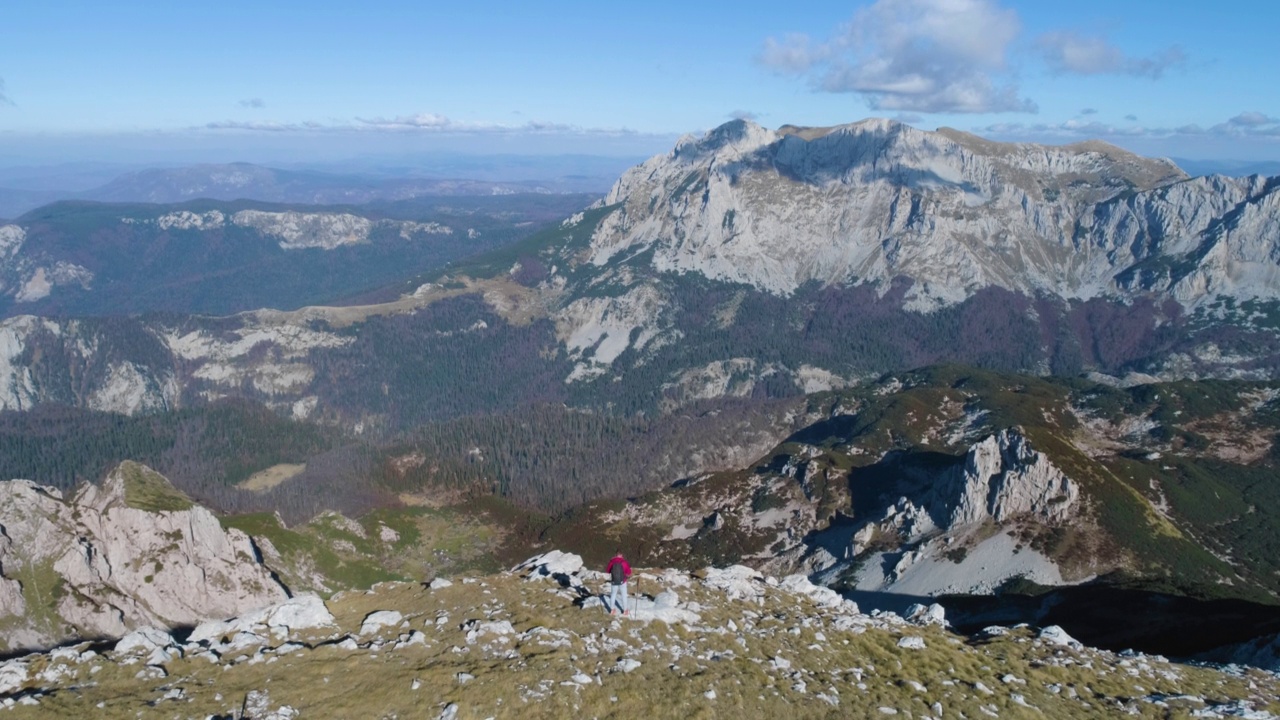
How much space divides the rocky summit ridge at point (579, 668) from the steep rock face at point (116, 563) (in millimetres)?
69897

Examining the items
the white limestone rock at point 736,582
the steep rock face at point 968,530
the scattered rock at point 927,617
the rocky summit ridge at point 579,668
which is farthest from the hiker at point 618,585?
the steep rock face at point 968,530

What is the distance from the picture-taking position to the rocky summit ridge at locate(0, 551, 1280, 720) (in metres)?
32.8

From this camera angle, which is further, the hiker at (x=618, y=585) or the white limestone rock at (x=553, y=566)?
the white limestone rock at (x=553, y=566)

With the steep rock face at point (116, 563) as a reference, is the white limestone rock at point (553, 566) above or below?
above

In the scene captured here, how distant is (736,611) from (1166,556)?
106248mm

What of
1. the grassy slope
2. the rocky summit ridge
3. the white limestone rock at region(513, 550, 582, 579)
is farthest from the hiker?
the grassy slope

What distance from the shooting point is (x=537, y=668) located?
1415 inches

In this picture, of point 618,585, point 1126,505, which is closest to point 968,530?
point 1126,505

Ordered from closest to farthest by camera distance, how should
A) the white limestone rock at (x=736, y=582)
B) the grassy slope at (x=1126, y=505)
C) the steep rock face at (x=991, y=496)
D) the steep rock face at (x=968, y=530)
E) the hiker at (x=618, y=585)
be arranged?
the hiker at (x=618, y=585) → the white limestone rock at (x=736, y=582) → the grassy slope at (x=1126, y=505) → the steep rock face at (x=968, y=530) → the steep rock face at (x=991, y=496)

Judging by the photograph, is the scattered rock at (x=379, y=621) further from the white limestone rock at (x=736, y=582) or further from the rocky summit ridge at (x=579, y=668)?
the white limestone rock at (x=736, y=582)

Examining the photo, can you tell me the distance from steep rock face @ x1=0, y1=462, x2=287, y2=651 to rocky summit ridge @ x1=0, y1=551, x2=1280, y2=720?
2752 inches

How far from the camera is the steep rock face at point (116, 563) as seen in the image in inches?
3686

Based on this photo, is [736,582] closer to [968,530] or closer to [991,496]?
[968,530]

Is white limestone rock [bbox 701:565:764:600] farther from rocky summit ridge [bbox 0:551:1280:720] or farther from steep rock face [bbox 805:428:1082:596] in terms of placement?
steep rock face [bbox 805:428:1082:596]
